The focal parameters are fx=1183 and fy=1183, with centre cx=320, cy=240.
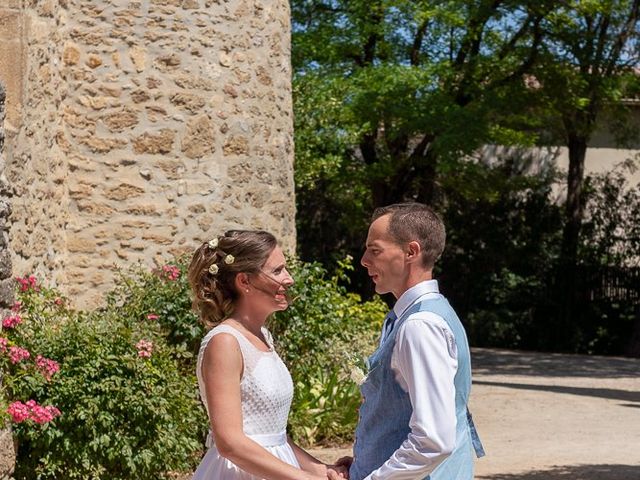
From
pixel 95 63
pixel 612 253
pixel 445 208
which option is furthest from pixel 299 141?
pixel 95 63

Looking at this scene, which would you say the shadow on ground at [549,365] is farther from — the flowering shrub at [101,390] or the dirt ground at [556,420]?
the flowering shrub at [101,390]

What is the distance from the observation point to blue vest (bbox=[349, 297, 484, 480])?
10.8ft

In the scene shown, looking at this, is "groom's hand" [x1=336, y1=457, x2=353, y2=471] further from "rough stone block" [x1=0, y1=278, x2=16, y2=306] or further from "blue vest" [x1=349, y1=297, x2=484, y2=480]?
"rough stone block" [x1=0, y1=278, x2=16, y2=306]

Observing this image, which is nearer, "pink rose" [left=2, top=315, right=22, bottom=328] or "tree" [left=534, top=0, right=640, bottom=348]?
"pink rose" [left=2, top=315, right=22, bottom=328]

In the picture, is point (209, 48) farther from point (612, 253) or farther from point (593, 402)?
point (612, 253)

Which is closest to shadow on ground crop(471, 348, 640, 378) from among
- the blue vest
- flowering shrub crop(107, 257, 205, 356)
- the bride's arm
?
flowering shrub crop(107, 257, 205, 356)

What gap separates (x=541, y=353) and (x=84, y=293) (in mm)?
13559

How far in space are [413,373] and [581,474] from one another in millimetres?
6164

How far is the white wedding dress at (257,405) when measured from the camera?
Answer: 3.73 m

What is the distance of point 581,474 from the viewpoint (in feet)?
29.2

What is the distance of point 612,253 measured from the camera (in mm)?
23141

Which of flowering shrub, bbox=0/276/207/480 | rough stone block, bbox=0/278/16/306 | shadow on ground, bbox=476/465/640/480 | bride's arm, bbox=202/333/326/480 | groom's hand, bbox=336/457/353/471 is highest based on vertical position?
bride's arm, bbox=202/333/326/480

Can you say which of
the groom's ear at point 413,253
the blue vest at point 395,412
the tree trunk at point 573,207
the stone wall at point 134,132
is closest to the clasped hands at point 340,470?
the blue vest at point 395,412

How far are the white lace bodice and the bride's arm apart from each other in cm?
7
